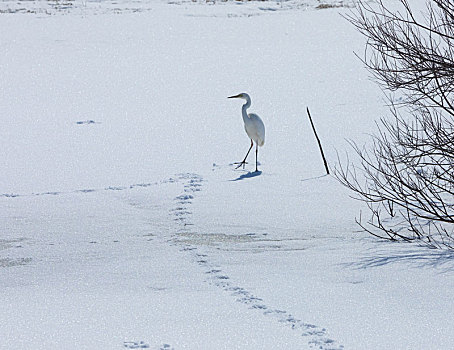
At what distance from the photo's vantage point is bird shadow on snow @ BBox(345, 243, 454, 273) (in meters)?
5.77

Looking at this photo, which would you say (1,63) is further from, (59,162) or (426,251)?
(426,251)

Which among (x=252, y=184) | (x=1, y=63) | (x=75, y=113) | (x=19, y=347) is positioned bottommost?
(x=19, y=347)

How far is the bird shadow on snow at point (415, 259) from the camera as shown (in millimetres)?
5773

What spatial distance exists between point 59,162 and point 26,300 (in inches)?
255

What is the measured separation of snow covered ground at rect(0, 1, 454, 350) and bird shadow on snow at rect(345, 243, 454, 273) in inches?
1.0

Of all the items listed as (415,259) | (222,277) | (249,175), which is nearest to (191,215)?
(249,175)

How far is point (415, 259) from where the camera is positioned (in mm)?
5984

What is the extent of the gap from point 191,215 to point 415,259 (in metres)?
3.08

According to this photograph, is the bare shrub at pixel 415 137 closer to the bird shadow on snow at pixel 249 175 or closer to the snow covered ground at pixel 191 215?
the snow covered ground at pixel 191 215

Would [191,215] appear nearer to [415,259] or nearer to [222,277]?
[222,277]

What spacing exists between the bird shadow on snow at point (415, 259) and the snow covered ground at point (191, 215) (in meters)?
0.03

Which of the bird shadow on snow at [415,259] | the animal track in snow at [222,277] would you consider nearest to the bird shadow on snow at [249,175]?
the animal track in snow at [222,277]

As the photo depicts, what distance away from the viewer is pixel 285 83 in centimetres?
1870

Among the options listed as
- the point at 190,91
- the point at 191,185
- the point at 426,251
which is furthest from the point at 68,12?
the point at 426,251
